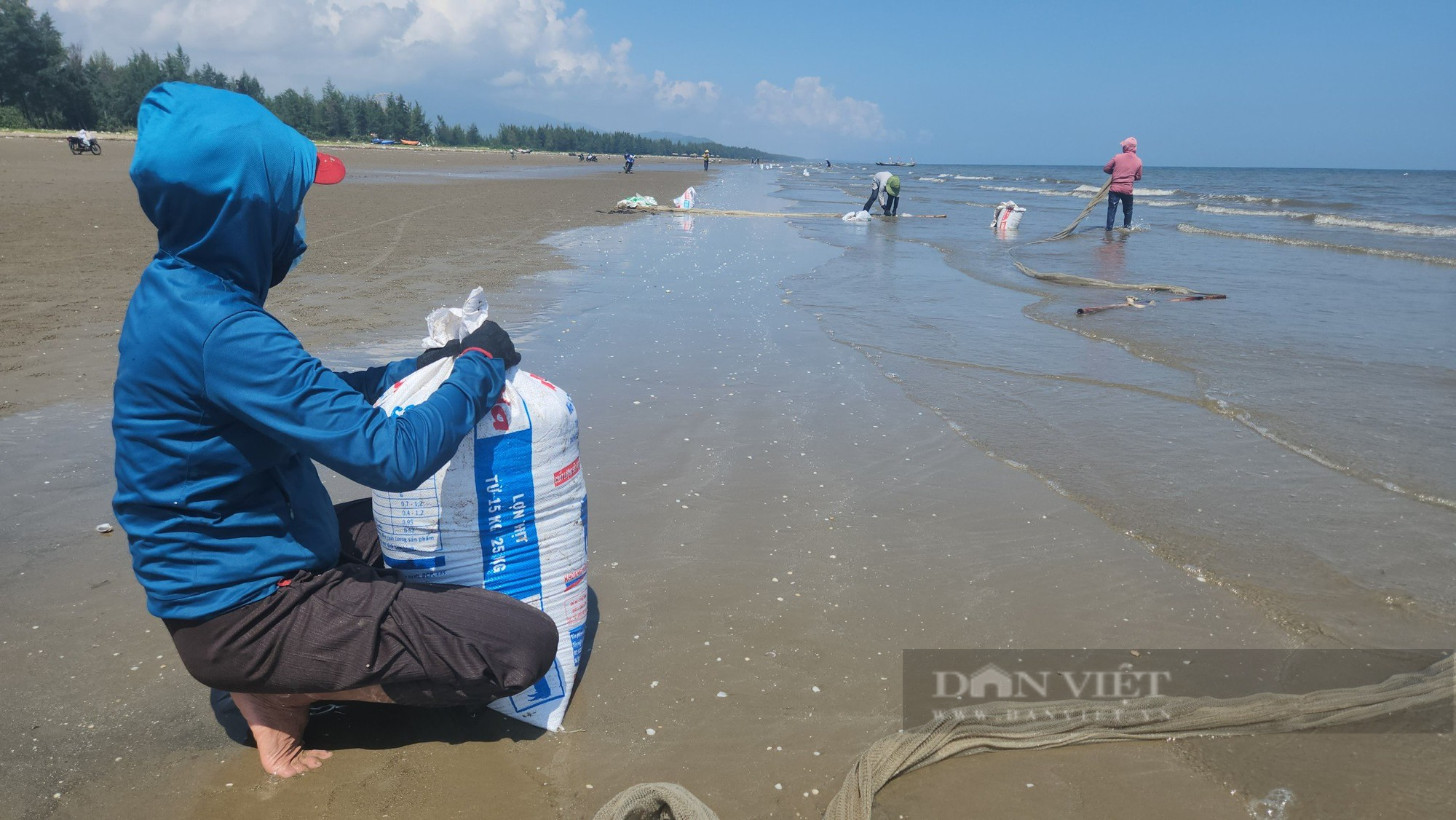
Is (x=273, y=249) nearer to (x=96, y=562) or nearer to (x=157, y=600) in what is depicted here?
(x=157, y=600)

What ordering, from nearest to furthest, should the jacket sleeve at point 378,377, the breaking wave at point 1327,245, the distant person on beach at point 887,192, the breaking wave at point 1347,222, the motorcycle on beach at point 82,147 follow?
1. the jacket sleeve at point 378,377
2. the breaking wave at point 1327,245
3. the breaking wave at point 1347,222
4. the distant person on beach at point 887,192
5. the motorcycle on beach at point 82,147

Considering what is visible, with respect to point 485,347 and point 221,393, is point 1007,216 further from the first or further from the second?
point 221,393

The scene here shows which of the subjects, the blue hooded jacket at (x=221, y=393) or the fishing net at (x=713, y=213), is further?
the fishing net at (x=713, y=213)

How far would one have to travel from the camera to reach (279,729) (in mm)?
2250

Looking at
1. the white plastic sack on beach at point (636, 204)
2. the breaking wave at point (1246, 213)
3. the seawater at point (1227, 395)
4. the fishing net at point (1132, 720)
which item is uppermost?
the breaking wave at point (1246, 213)

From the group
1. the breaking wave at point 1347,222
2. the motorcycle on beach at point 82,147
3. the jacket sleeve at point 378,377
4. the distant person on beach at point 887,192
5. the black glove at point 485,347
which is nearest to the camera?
the black glove at point 485,347

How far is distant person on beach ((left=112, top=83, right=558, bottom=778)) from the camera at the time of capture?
185 cm

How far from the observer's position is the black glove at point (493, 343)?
2.33 m

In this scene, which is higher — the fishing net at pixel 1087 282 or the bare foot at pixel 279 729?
the fishing net at pixel 1087 282

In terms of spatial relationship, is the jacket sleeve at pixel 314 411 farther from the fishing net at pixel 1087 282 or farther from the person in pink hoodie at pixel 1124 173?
the person in pink hoodie at pixel 1124 173

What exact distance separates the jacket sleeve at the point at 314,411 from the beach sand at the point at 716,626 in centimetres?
92

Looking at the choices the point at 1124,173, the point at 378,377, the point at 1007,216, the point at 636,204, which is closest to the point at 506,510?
the point at 378,377

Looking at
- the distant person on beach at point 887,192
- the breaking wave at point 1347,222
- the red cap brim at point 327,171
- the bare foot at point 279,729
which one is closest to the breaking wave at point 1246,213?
the breaking wave at point 1347,222

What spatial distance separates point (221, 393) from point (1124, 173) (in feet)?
64.5
